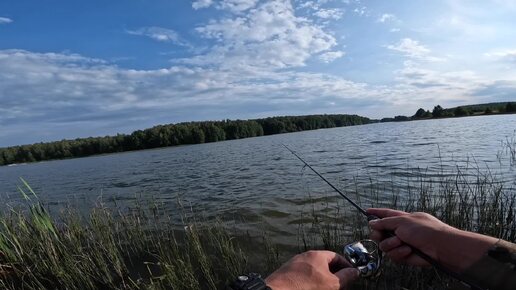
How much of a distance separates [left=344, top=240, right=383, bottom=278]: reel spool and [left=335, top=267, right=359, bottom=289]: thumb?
0.53 ft

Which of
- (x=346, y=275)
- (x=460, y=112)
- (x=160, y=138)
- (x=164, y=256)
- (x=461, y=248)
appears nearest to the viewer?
(x=461, y=248)

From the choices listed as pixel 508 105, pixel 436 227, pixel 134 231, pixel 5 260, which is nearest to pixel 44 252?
pixel 5 260

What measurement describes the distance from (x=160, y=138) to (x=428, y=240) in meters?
97.7

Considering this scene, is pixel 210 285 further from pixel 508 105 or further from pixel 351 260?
pixel 508 105

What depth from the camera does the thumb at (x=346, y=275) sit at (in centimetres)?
190

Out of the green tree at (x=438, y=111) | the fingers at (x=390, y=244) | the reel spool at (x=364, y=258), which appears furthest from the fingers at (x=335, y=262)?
the green tree at (x=438, y=111)

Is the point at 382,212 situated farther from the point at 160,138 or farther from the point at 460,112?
the point at 460,112

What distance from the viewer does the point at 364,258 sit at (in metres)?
2.23

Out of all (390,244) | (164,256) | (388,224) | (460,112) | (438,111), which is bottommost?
(164,256)

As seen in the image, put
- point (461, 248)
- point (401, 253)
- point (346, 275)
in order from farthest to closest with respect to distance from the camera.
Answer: point (401, 253) < point (346, 275) < point (461, 248)

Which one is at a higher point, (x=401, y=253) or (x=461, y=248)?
(x=461, y=248)

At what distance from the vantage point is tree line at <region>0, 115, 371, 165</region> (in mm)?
98188

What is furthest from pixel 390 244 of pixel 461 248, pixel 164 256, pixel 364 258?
pixel 164 256

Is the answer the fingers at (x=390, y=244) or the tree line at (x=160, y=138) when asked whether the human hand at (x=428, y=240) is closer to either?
the fingers at (x=390, y=244)
